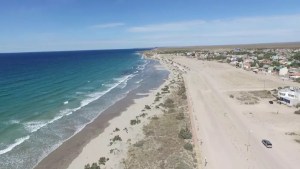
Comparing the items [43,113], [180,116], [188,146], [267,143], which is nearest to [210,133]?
[188,146]

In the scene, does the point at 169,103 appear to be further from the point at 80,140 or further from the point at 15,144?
the point at 15,144

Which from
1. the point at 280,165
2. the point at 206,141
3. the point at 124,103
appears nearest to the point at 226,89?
the point at 124,103

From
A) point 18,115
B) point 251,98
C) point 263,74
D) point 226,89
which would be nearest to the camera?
point 18,115

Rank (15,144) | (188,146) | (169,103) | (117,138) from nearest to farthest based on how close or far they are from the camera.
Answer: (188,146), (15,144), (117,138), (169,103)

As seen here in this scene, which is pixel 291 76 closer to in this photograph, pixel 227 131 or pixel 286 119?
pixel 286 119

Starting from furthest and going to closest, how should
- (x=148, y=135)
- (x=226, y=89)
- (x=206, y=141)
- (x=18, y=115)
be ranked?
(x=226, y=89)
(x=18, y=115)
(x=148, y=135)
(x=206, y=141)

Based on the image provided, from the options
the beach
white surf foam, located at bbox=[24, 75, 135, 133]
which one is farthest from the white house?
white surf foam, located at bbox=[24, 75, 135, 133]

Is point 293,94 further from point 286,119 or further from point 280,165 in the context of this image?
point 280,165

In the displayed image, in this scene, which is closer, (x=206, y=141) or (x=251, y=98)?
(x=206, y=141)
